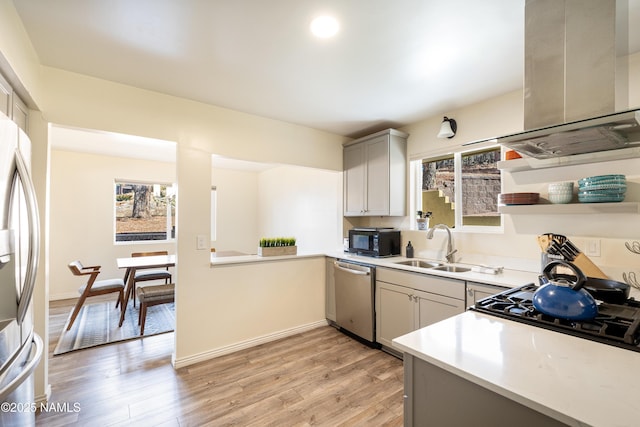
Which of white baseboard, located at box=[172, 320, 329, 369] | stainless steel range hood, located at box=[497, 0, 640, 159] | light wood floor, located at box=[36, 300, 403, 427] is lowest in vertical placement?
light wood floor, located at box=[36, 300, 403, 427]

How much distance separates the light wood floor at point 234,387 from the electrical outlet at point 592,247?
5.57 feet

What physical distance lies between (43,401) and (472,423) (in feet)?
9.18

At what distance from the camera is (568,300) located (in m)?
1.11

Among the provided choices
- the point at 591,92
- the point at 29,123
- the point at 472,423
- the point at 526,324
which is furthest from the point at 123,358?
the point at 591,92

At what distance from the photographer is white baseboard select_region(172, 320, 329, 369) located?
99.8 inches

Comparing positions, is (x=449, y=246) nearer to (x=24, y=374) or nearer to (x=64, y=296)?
(x=24, y=374)

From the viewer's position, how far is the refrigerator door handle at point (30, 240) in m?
1.12

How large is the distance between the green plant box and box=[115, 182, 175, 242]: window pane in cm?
274

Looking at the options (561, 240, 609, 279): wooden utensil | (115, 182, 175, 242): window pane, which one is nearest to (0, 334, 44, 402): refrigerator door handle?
(561, 240, 609, 279): wooden utensil

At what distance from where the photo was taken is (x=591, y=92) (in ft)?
3.67

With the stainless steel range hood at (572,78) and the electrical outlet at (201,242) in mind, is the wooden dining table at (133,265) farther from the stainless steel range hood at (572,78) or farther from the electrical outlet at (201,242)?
the stainless steel range hood at (572,78)

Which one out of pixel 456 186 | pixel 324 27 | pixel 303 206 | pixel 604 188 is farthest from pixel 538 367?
pixel 303 206

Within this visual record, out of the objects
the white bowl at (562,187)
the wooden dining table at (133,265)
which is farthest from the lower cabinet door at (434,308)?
the wooden dining table at (133,265)

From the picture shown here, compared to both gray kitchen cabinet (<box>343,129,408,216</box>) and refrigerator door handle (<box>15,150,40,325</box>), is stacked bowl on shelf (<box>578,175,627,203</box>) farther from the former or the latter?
refrigerator door handle (<box>15,150,40,325</box>)
